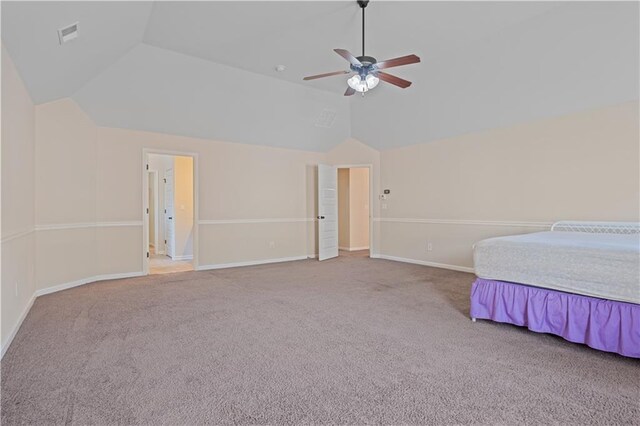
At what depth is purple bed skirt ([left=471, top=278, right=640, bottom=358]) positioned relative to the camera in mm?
2430

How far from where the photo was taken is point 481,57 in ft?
14.4

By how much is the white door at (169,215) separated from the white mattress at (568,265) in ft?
20.6

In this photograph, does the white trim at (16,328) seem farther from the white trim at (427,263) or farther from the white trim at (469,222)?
the white trim at (469,222)

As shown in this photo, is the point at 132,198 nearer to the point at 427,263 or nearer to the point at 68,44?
the point at 68,44

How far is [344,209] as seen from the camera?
8.98m

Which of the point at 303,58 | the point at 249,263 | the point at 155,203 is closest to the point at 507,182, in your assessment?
the point at 303,58

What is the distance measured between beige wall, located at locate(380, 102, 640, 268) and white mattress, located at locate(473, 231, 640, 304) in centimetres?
170

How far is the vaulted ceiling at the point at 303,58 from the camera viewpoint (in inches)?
133

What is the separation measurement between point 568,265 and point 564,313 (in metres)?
0.40

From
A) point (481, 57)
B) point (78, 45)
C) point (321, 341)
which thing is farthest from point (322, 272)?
point (78, 45)

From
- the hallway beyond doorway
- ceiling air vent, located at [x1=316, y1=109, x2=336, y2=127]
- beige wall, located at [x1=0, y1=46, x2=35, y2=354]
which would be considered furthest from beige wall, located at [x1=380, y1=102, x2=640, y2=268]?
beige wall, located at [x1=0, y1=46, x2=35, y2=354]

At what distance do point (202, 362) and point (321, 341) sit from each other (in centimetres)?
95

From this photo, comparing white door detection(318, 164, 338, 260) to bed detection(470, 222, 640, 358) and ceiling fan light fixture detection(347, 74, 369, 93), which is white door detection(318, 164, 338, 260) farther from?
bed detection(470, 222, 640, 358)

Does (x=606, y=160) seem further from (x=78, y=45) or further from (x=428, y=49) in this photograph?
(x=78, y=45)
